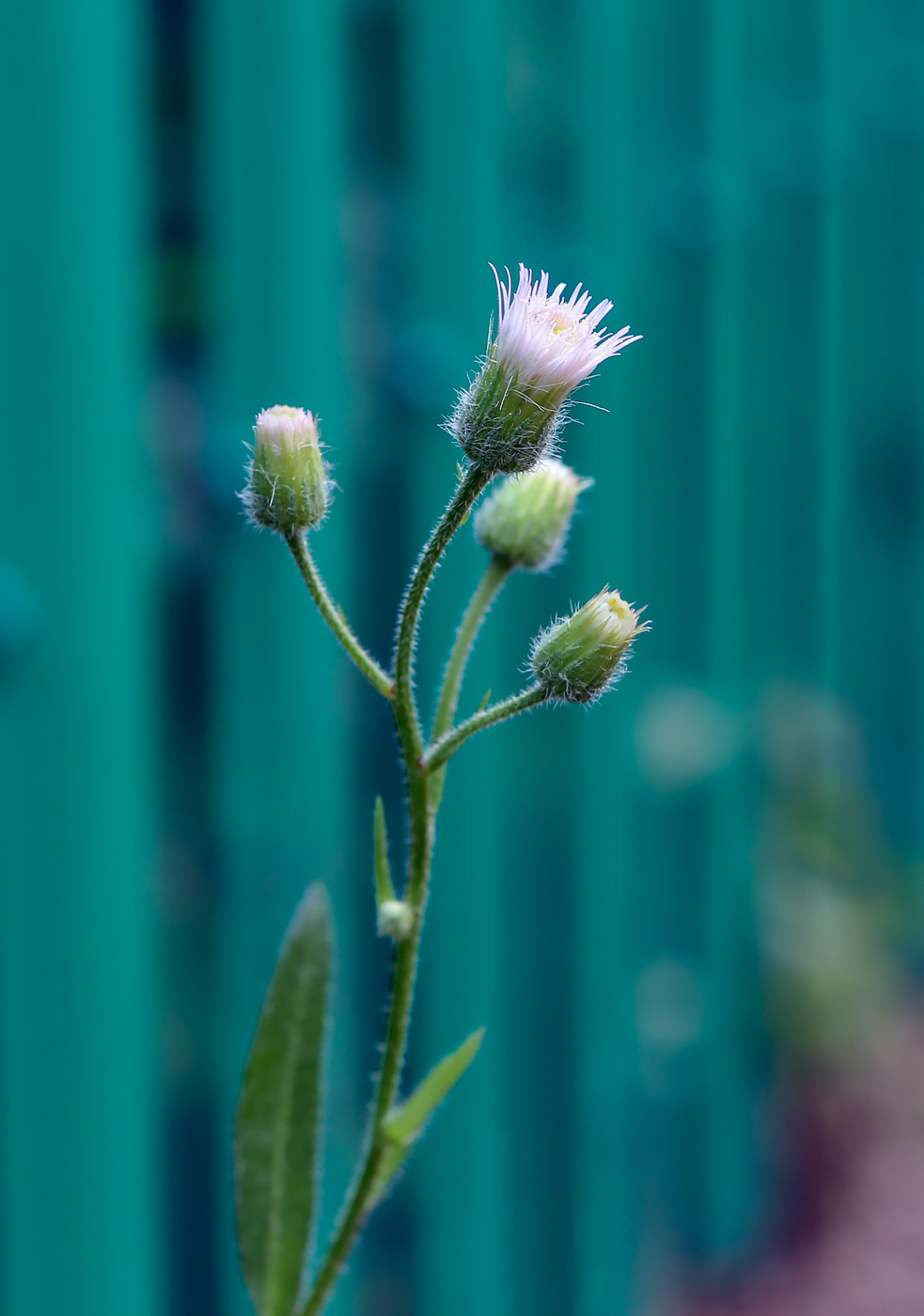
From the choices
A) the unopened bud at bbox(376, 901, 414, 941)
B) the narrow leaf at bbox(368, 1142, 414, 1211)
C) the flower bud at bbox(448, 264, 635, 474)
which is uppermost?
the flower bud at bbox(448, 264, 635, 474)

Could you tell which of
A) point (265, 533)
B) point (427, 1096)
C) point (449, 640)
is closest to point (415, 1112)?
point (427, 1096)

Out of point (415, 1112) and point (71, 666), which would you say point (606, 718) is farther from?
point (415, 1112)

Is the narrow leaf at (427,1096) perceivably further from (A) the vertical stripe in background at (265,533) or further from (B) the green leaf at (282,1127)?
(A) the vertical stripe in background at (265,533)

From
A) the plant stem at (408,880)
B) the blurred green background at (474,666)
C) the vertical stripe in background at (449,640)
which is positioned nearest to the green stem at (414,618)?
the plant stem at (408,880)

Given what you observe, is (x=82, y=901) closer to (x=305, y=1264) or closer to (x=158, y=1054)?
(x=158, y=1054)

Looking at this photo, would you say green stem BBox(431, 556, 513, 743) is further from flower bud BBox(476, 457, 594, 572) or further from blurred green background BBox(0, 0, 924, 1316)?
blurred green background BBox(0, 0, 924, 1316)

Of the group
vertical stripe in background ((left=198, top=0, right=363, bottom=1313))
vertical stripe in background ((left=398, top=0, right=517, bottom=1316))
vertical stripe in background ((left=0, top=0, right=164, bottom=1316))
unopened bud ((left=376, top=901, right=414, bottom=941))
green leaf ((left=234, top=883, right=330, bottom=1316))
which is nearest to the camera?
unopened bud ((left=376, top=901, right=414, bottom=941))

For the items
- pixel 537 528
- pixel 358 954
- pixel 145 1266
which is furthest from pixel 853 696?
pixel 537 528

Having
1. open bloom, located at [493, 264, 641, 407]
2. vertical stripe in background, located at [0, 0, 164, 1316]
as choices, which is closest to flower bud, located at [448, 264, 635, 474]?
open bloom, located at [493, 264, 641, 407]
